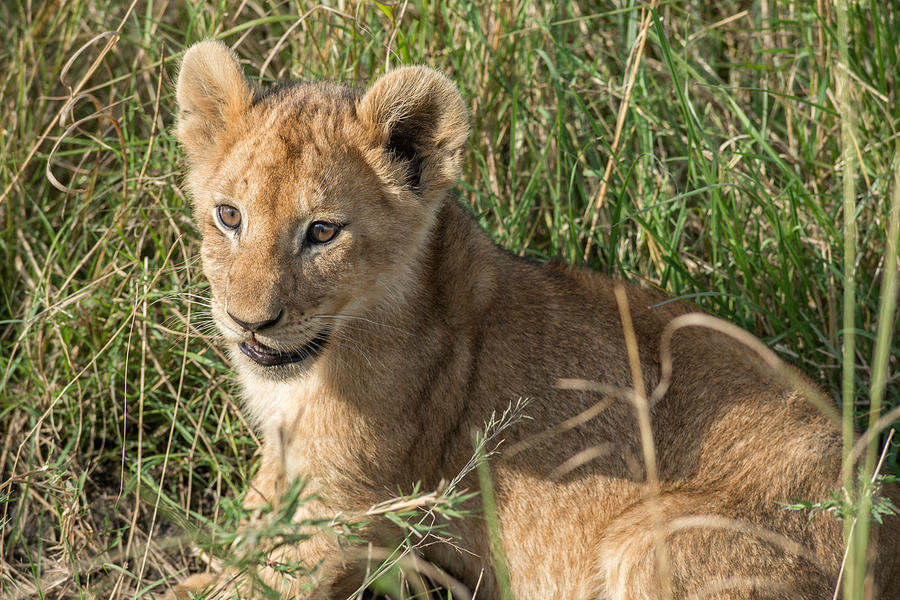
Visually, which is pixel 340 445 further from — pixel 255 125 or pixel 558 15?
pixel 558 15

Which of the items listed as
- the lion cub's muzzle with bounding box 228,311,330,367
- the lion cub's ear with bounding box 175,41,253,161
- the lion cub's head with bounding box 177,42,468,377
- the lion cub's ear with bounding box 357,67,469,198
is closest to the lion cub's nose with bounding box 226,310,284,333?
the lion cub's head with bounding box 177,42,468,377

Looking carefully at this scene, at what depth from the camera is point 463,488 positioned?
410 centimetres

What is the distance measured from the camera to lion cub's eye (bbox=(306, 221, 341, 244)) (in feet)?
11.7

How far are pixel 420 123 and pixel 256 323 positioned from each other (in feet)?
3.35

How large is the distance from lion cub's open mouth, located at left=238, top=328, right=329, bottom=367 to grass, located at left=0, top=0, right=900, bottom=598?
3.62ft

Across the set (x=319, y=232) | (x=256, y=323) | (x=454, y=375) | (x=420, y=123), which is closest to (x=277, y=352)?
(x=256, y=323)

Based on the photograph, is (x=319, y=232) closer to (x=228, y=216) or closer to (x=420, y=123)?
(x=228, y=216)

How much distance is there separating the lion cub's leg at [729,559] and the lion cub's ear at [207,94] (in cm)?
220

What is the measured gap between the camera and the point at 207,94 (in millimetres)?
3992

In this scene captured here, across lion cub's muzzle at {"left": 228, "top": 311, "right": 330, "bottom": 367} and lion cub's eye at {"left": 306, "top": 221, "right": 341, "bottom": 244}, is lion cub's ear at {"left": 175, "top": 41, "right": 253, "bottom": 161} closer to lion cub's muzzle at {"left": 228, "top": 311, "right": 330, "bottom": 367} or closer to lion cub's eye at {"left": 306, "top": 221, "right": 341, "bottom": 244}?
lion cub's eye at {"left": 306, "top": 221, "right": 341, "bottom": 244}

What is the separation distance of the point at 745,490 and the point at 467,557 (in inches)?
45.6

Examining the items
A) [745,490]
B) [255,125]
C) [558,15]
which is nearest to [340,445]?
[255,125]

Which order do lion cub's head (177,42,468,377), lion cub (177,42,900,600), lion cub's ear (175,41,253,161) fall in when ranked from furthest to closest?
lion cub's ear (175,41,253,161) < lion cub (177,42,900,600) < lion cub's head (177,42,468,377)

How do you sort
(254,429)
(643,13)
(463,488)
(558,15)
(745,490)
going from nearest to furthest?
(745,490) < (463,488) < (254,429) < (643,13) < (558,15)
